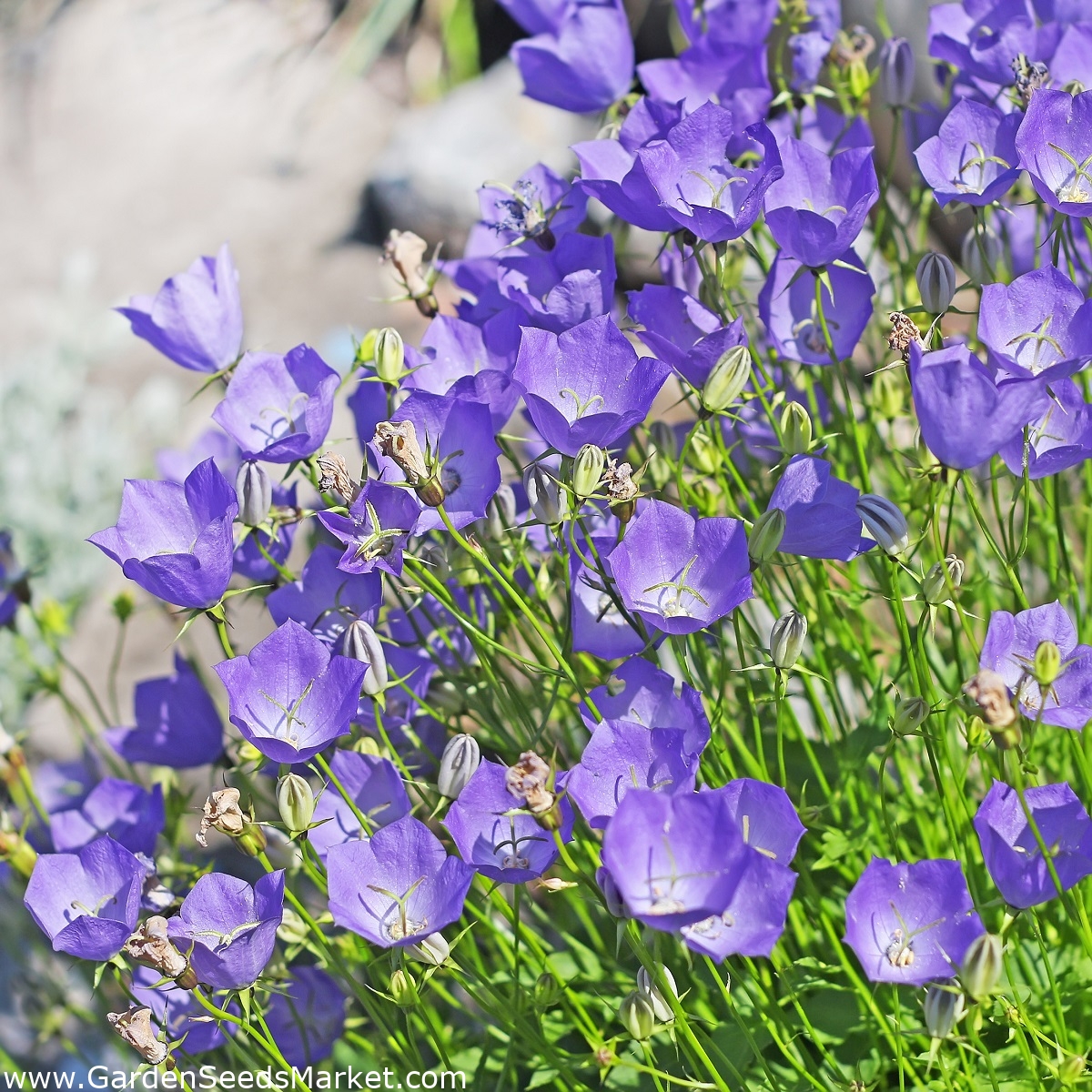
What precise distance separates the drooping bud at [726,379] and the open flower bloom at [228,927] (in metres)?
0.72

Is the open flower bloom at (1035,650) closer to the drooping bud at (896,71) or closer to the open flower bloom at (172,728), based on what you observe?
the drooping bud at (896,71)

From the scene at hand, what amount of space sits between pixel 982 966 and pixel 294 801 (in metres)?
0.69

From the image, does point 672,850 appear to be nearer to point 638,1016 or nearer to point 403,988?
point 638,1016

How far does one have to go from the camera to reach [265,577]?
1731 mm

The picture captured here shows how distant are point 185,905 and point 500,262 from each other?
0.91m

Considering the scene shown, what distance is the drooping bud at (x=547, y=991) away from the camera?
1367 millimetres

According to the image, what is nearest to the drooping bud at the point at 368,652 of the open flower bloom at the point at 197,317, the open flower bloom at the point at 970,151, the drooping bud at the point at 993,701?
the open flower bloom at the point at 197,317

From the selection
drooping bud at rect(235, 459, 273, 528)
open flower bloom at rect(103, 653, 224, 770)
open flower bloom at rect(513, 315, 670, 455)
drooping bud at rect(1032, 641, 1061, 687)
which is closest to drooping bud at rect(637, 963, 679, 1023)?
drooping bud at rect(1032, 641, 1061, 687)

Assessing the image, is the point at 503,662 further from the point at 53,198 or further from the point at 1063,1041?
the point at 53,198

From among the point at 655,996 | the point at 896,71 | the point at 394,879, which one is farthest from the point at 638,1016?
the point at 896,71

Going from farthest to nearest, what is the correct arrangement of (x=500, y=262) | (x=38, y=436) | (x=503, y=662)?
(x=38, y=436) < (x=503, y=662) < (x=500, y=262)

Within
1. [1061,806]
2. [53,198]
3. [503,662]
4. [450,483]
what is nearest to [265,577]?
[450,483]

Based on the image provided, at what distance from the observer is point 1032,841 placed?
129cm

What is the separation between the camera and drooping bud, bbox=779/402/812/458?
4.74 ft
